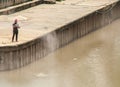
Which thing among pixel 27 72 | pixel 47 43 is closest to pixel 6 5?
pixel 47 43

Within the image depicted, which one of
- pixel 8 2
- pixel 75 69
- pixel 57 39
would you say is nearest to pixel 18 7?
pixel 8 2

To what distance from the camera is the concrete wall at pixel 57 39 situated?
26359 millimetres

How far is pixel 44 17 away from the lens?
34156mm

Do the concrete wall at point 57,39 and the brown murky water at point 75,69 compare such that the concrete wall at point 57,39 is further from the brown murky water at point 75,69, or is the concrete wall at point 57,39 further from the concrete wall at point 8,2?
the concrete wall at point 8,2

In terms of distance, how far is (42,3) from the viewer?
39.2m

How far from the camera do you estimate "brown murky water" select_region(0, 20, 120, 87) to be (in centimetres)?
2522

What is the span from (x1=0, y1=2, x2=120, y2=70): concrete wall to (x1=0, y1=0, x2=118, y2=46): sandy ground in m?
0.37

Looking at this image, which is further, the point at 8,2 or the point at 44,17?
the point at 8,2

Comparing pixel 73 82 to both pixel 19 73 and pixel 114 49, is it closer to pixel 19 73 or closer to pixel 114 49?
pixel 19 73

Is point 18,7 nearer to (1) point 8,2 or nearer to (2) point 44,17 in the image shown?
(1) point 8,2

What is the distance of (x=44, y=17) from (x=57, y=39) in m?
3.90

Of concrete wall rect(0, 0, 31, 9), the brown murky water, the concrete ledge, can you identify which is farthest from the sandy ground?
concrete wall rect(0, 0, 31, 9)

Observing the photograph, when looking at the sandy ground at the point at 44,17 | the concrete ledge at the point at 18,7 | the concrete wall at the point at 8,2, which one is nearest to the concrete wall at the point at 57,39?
the sandy ground at the point at 44,17

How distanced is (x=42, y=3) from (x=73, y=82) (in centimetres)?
1503
